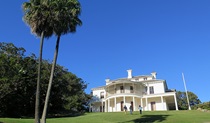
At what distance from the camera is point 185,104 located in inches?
2945

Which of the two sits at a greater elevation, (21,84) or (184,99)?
(184,99)

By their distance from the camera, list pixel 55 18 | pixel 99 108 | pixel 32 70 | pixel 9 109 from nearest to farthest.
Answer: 1. pixel 55 18
2. pixel 9 109
3. pixel 32 70
4. pixel 99 108

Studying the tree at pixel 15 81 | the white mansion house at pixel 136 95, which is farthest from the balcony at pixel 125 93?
the tree at pixel 15 81

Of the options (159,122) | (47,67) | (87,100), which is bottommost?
(159,122)

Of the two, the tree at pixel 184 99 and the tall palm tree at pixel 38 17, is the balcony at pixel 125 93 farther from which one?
the tree at pixel 184 99

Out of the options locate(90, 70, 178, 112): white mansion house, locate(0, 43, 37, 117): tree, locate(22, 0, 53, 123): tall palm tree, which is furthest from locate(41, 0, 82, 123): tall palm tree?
locate(90, 70, 178, 112): white mansion house

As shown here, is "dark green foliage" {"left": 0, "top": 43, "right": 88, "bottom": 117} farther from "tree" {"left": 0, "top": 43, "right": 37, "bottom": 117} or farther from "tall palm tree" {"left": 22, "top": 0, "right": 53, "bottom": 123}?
"tall palm tree" {"left": 22, "top": 0, "right": 53, "bottom": 123}

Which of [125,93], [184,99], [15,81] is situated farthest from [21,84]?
[184,99]

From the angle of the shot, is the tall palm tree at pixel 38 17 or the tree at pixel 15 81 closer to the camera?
the tall palm tree at pixel 38 17

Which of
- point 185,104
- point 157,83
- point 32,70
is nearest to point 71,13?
point 32,70

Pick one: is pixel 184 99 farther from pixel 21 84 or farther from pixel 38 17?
pixel 38 17

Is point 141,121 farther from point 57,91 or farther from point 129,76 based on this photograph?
point 129,76

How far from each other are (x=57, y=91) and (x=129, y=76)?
2268 cm

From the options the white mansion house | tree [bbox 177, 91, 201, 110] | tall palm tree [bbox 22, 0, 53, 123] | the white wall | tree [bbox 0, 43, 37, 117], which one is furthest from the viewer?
tree [bbox 177, 91, 201, 110]
